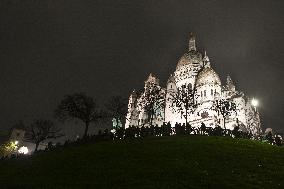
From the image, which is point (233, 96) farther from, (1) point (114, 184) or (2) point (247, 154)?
(1) point (114, 184)

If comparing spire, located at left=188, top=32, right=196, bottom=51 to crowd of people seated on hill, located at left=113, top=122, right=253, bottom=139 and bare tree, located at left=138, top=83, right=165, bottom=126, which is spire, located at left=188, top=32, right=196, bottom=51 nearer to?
bare tree, located at left=138, top=83, right=165, bottom=126

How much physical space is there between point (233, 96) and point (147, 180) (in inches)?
2846

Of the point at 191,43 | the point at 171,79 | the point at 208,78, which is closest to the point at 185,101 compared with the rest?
the point at 208,78

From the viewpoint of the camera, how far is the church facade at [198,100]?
7656 centimetres

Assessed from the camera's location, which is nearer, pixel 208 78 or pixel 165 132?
pixel 165 132

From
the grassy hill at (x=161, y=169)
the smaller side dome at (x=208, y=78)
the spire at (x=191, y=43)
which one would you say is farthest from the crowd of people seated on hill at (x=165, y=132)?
the spire at (x=191, y=43)

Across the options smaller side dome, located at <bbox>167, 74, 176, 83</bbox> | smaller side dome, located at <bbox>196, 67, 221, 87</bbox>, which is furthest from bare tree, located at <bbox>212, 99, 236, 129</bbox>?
smaller side dome, located at <bbox>167, 74, 176, 83</bbox>

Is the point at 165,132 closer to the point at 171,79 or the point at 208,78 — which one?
the point at 208,78

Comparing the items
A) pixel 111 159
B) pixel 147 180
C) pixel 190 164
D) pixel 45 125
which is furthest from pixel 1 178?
pixel 45 125

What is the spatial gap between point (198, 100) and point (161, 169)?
6493 cm

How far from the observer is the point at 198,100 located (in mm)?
85500

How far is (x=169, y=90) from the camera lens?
94750 mm

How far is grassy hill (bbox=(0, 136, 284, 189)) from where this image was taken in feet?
64.1

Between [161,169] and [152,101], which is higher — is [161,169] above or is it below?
below
